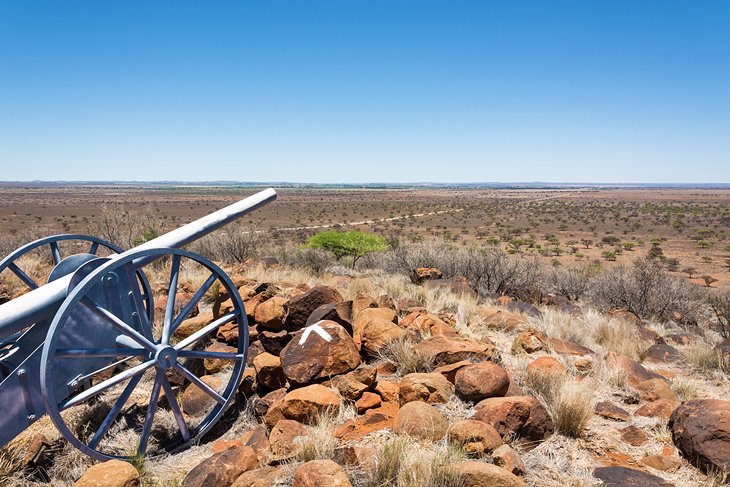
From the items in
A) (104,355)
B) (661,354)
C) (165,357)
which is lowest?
(661,354)

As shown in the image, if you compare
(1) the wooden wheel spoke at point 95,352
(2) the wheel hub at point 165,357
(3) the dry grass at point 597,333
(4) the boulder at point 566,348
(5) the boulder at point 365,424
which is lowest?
(3) the dry grass at point 597,333

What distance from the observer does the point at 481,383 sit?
414 centimetres

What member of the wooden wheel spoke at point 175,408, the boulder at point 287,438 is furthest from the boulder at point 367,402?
the wooden wheel spoke at point 175,408

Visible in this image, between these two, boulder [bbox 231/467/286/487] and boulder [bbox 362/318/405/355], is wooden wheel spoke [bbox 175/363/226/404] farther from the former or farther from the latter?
boulder [bbox 362/318/405/355]

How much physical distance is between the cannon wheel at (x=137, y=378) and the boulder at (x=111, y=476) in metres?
0.30

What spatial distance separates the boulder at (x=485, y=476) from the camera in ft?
9.48

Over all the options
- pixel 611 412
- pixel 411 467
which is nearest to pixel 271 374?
pixel 411 467

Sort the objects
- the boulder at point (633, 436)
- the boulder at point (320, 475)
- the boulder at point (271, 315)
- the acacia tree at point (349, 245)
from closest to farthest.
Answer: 1. the boulder at point (320, 475)
2. the boulder at point (633, 436)
3. the boulder at point (271, 315)
4. the acacia tree at point (349, 245)

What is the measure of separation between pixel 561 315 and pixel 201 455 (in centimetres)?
661

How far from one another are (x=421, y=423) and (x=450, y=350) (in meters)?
1.46

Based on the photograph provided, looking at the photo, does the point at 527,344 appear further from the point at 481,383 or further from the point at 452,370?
the point at 481,383

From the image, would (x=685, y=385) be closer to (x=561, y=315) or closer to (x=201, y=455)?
(x=561, y=315)

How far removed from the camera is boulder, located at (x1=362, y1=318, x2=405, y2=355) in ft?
17.6

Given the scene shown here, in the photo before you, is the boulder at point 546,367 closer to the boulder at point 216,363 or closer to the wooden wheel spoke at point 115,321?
the boulder at point 216,363
